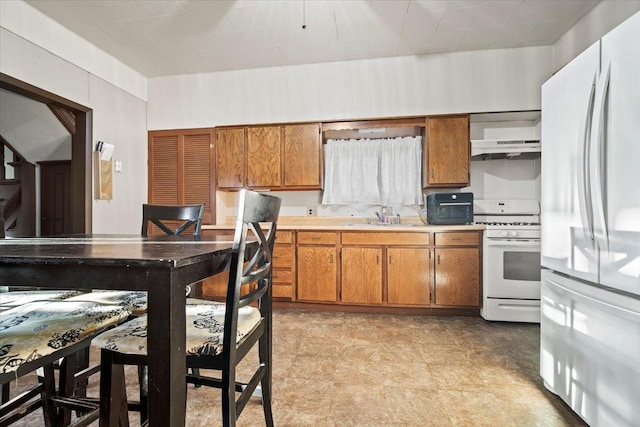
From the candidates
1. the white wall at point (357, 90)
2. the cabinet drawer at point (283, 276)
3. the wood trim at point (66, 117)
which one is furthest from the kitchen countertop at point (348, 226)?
the wood trim at point (66, 117)

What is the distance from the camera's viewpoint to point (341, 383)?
6.06 ft

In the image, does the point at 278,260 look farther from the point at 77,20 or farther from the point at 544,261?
the point at 77,20

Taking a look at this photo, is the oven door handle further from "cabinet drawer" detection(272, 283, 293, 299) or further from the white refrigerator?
"cabinet drawer" detection(272, 283, 293, 299)

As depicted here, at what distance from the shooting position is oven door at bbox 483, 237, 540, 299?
9.39 ft

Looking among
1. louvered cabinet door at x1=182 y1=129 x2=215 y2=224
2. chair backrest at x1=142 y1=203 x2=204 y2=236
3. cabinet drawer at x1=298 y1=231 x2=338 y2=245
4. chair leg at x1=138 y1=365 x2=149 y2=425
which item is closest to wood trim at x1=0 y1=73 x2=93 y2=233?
louvered cabinet door at x1=182 y1=129 x2=215 y2=224

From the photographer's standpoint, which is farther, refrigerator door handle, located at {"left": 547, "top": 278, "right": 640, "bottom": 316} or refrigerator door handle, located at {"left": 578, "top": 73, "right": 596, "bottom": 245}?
refrigerator door handle, located at {"left": 578, "top": 73, "right": 596, "bottom": 245}

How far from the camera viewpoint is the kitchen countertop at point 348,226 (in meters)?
3.11

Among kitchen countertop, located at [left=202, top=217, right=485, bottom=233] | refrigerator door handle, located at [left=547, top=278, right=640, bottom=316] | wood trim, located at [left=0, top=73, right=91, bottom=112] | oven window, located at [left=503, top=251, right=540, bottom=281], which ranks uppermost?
wood trim, located at [left=0, top=73, right=91, bottom=112]

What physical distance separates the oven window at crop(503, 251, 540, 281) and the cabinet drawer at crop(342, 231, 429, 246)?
29.1 inches

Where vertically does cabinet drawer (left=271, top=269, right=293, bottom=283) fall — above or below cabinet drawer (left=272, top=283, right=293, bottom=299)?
above

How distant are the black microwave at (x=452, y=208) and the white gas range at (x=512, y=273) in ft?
1.07

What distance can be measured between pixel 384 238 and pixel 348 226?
0.39 metres

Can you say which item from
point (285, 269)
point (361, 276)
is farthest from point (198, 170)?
point (361, 276)

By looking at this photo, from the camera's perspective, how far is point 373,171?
3686mm
